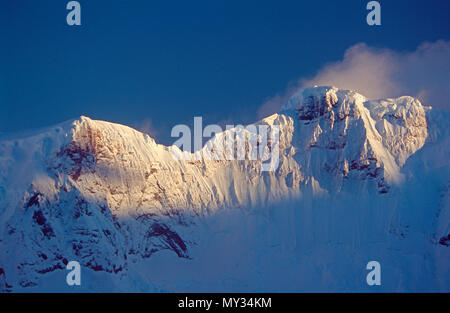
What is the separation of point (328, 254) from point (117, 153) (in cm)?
5243

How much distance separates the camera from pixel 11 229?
15812 centimetres

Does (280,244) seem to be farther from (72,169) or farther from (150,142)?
(72,169)

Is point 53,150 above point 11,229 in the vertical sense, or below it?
above

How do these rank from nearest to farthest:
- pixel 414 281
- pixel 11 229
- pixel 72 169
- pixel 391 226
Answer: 1. pixel 11 229
2. pixel 72 169
3. pixel 414 281
4. pixel 391 226

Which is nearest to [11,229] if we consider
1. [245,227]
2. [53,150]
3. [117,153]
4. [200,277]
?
[53,150]

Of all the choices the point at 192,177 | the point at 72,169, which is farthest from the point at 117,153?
the point at 192,177

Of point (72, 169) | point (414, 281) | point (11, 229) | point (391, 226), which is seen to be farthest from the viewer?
point (391, 226)

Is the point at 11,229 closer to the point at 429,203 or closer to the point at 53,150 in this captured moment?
the point at 53,150

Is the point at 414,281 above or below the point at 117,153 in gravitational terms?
below

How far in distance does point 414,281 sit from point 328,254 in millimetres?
19957

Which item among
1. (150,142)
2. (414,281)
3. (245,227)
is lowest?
(414,281)

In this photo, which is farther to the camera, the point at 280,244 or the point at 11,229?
the point at 280,244

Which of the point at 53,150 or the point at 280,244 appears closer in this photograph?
the point at 53,150

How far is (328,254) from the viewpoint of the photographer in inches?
7594
